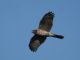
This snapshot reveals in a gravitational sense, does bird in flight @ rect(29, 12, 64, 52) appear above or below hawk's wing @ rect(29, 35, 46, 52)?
above

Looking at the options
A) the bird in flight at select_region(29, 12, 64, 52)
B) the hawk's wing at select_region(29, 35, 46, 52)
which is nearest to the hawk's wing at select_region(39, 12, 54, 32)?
the bird in flight at select_region(29, 12, 64, 52)

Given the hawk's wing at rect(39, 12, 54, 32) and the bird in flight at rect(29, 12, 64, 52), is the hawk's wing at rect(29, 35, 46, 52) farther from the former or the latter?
the hawk's wing at rect(39, 12, 54, 32)

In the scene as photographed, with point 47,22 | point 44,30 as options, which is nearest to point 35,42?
point 44,30

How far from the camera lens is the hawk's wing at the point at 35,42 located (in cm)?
1978

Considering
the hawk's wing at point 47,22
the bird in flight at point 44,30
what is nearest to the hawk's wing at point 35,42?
the bird in flight at point 44,30

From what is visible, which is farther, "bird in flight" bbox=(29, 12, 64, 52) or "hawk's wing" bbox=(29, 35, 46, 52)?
"hawk's wing" bbox=(29, 35, 46, 52)

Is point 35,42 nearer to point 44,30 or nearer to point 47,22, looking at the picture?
point 44,30

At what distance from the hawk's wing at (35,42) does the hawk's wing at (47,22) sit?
3.30ft

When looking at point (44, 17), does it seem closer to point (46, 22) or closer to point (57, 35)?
point (46, 22)

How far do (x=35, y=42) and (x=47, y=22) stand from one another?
2156 millimetres

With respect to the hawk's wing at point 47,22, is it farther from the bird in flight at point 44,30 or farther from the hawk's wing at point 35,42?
the hawk's wing at point 35,42

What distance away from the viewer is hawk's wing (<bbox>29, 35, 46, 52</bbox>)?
19.8 metres

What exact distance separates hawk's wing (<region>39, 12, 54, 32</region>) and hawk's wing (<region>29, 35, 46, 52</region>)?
3.30ft

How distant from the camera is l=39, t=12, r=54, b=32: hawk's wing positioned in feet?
62.4
